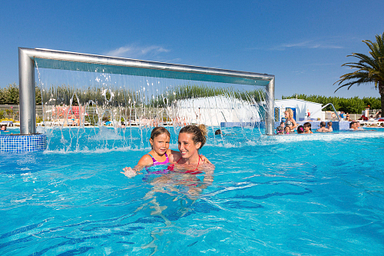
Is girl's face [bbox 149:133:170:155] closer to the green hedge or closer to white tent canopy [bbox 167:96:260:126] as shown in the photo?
white tent canopy [bbox 167:96:260:126]

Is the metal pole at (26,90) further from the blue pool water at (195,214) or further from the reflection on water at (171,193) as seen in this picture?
the reflection on water at (171,193)

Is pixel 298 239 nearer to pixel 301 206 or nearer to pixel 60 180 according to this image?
pixel 301 206

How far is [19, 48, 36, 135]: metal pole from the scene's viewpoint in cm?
669

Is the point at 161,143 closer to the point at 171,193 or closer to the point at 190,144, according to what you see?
the point at 190,144

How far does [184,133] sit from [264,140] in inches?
270

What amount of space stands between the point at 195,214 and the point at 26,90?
683 cm

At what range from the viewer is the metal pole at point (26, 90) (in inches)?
263

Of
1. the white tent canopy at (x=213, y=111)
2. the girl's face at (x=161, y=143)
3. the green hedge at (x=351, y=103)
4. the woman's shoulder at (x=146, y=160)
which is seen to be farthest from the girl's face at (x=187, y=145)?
the green hedge at (x=351, y=103)

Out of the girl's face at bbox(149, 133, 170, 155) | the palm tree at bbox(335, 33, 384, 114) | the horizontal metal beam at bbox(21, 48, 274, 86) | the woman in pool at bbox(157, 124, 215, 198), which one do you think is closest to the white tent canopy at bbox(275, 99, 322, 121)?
the palm tree at bbox(335, 33, 384, 114)

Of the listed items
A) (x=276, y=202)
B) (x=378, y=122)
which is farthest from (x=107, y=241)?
(x=378, y=122)

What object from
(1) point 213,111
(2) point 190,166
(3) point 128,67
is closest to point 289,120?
(3) point 128,67

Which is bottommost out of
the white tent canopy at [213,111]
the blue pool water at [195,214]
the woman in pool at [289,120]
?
the blue pool water at [195,214]

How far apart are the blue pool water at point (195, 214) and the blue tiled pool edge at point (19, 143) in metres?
2.92

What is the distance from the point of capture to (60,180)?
12.6 feet
